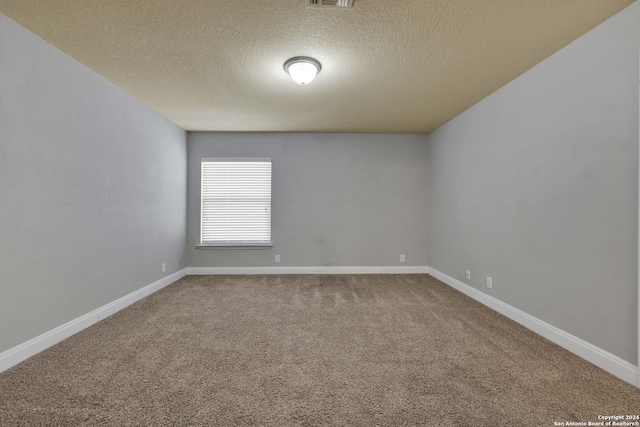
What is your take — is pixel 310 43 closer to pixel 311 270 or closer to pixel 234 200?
pixel 234 200

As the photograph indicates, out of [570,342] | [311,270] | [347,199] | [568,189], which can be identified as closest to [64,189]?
[311,270]

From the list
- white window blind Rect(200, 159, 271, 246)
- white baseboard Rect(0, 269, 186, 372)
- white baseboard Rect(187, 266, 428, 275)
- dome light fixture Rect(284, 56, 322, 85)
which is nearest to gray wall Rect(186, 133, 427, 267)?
white baseboard Rect(187, 266, 428, 275)

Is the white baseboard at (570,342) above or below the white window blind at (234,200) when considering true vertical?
below

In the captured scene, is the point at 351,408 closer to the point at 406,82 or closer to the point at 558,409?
the point at 558,409

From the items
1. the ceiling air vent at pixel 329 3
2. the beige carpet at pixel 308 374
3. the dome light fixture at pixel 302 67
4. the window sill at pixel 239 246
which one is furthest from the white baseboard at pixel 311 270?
the ceiling air vent at pixel 329 3

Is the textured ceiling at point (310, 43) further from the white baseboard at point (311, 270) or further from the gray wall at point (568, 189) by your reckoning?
the white baseboard at point (311, 270)

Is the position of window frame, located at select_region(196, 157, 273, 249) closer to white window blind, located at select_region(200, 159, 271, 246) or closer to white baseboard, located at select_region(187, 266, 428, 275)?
white window blind, located at select_region(200, 159, 271, 246)

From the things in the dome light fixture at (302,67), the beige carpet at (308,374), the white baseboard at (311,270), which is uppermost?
the dome light fixture at (302,67)

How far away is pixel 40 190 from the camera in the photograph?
6.39ft

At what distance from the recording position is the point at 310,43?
2.00m

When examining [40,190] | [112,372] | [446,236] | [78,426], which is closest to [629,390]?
[446,236]

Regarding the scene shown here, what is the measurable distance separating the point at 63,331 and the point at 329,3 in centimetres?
A: 318

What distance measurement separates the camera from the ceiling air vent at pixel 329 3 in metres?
1.59

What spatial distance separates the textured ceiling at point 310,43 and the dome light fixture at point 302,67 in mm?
50
